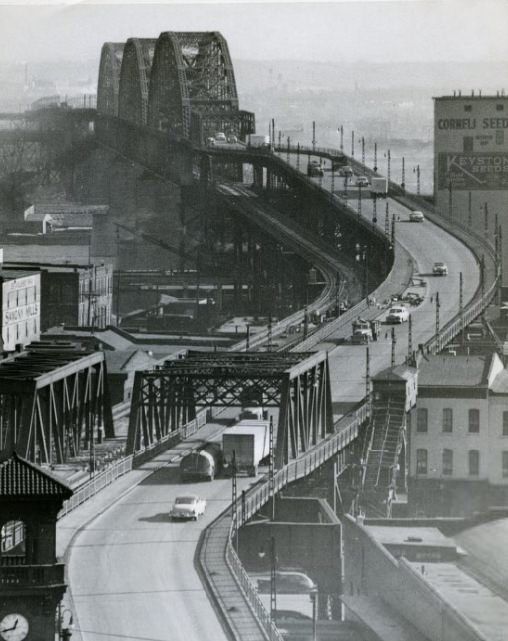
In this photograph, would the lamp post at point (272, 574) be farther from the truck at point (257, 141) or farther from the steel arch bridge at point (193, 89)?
the steel arch bridge at point (193, 89)

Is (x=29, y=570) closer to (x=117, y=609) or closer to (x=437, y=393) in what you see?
(x=117, y=609)

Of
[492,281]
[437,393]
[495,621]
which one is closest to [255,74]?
[492,281]

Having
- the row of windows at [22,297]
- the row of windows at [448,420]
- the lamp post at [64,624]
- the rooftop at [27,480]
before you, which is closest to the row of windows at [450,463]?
the row of windows at [448,420]

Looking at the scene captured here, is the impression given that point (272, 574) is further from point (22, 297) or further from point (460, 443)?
point (22, 297)

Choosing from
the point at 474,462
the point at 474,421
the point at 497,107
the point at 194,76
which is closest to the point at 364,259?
the point at 497,107

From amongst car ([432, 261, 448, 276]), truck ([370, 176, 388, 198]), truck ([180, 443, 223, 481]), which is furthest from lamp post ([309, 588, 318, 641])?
truck ([370, 176, 388, 198])
